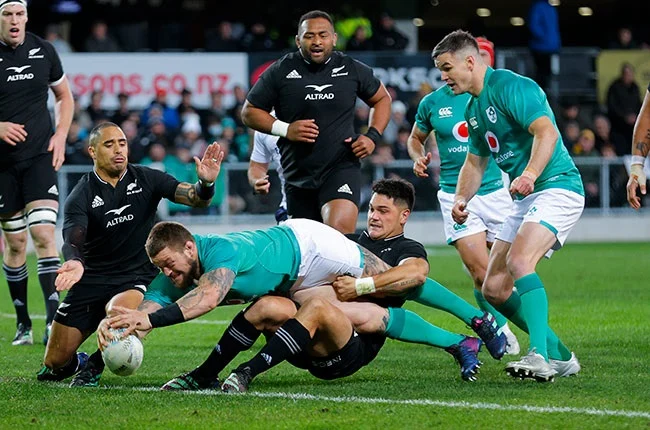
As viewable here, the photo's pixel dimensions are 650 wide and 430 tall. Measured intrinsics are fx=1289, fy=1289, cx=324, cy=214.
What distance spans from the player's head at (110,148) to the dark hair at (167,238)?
1462 millimetres

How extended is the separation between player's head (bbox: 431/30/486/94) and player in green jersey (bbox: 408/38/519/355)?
201 centimetres

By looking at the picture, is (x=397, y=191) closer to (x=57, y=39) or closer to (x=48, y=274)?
(x=48, y=274)

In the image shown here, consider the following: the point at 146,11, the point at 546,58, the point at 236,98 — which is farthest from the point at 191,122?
the point at 546,58

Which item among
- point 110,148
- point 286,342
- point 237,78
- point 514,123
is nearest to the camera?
point 286,342

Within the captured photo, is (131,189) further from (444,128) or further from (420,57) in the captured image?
(420,57)

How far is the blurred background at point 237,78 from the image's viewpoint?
22.3m

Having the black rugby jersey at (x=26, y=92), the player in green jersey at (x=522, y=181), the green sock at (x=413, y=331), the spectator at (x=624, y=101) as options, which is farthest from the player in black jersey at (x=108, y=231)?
the spectator at (x=624, y=101)

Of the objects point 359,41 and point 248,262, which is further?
point 359,41

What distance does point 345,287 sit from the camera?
761 cm

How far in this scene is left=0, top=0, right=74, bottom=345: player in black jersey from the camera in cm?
1050

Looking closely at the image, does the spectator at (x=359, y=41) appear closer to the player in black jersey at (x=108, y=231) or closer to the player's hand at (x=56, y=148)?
the player's hand at (x=56, y=148)

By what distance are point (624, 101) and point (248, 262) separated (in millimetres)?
19482

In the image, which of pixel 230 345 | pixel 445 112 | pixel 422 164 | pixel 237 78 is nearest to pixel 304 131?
pixel 422 164

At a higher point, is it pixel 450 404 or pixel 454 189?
pixel 454 189
